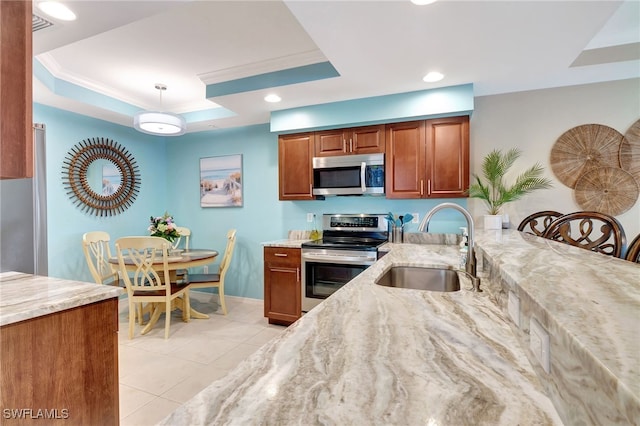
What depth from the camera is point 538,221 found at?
2.78m

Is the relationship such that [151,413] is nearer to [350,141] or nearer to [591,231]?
[350,141]

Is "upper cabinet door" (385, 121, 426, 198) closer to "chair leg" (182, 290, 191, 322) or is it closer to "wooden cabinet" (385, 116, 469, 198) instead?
"wooden cabinet" (385, 116, 469, 198)

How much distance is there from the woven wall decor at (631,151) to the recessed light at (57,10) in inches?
164

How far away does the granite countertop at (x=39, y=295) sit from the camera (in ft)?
3.48

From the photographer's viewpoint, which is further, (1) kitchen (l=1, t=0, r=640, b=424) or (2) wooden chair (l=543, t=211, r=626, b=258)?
(1) kitchen (l=1, t=0, r=640, b=424)

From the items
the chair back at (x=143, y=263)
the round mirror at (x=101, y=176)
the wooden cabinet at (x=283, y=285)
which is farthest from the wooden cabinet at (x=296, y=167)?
the round mirror at (x=101, y=176)

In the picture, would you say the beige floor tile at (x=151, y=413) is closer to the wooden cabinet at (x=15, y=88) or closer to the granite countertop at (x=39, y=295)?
the granite countertop at (x=39, y=295)

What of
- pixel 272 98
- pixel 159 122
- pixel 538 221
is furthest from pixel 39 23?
pixel 538 221

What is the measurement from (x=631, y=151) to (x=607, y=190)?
1.20ft

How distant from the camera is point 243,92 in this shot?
9.50 ft

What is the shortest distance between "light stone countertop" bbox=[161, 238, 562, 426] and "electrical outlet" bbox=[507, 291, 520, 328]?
0.04 m

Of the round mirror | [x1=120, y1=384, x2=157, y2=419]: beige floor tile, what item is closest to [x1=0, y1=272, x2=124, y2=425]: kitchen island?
[x1=120, y1=384, x2=157, y2=419]: beige floor tile

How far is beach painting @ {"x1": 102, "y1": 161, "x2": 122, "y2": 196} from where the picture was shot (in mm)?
3808

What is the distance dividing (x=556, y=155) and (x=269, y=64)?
282 cm
